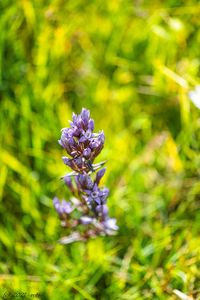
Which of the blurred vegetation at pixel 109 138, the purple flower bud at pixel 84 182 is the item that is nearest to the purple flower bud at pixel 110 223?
the blurred vegetation at pixel 109 138

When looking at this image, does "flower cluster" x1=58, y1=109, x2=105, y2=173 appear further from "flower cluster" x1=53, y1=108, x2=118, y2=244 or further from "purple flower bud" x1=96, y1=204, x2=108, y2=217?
"purple flower bud" x1=96, y1=204, x2=108, y2=217

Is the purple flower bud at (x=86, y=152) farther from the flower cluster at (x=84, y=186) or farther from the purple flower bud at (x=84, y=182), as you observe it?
the purple flower bud at (x=84, y=182)

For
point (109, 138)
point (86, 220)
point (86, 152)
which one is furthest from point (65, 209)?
point (109, 138)

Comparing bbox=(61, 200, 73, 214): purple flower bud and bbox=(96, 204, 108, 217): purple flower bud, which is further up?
bbox=(61, 200, 73, 214): purple flower bud

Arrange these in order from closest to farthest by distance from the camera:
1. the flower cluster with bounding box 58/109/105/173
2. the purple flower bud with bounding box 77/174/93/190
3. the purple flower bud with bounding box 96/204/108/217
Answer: the flower cluster with bounding box 58/109/105/173
the purple flower bud with bounding box 77/174/93/190
the purple flower bud with bounding box 96/204/108/217

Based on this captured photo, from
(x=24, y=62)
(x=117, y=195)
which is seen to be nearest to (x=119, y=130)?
(x=117, y=195)

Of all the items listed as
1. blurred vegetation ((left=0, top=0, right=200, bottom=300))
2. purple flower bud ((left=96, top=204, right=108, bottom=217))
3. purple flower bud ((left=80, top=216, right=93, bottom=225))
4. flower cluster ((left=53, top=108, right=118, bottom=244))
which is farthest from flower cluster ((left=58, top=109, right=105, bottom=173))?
blurred vegetation ((left=0, top=0, right=200, bottom=300))
